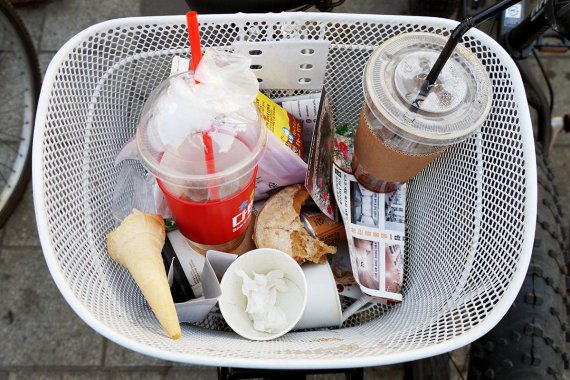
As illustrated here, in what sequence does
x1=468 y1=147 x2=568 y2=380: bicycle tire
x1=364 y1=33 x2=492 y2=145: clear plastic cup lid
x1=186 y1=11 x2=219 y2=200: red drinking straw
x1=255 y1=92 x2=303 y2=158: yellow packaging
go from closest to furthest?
x1=186 y1=11 x2=219 y2=200: red drinking straw, x1=364 y1=33 x2=492 y2=145: clear plastic cup lid, x1=255 y1=92 x2=303 y2=158: yellow packaging, x1=468 y1=147 x2=568 y2=380: bicycle tire

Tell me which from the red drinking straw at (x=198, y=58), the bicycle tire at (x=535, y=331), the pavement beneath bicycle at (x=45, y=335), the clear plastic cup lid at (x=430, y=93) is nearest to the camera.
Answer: the red drinking straw at (x=198, y=58)

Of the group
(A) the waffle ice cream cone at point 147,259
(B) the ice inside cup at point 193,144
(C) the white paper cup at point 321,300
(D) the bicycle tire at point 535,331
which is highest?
(B) the ice inside cup at point 193,144

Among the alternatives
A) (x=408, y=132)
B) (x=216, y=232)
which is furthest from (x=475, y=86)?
(x=216, y=232)

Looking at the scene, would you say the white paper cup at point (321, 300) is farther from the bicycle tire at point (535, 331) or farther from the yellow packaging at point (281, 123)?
the bicycle tire at point (535, 331)

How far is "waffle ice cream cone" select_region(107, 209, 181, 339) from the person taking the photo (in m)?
0.73

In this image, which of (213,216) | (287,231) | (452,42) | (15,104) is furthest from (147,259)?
(15,104)

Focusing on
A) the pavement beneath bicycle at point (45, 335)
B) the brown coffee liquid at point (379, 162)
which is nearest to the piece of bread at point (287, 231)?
the brown coffee liquid at point (379, 162)

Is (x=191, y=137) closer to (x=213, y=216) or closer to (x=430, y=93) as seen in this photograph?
(x=213, y=216)

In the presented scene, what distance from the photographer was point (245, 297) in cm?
89

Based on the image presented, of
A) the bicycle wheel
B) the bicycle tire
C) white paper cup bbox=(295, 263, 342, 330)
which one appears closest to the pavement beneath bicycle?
the bicycle wheel

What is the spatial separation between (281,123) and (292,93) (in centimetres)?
10

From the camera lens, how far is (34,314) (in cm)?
149

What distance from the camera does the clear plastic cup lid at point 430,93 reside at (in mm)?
755

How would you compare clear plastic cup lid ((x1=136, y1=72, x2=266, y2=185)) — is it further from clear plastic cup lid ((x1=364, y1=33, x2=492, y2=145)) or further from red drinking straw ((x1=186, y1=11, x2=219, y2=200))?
clear plastic cup lid ((x1=364, y1=33, x2=492, y2=145))
